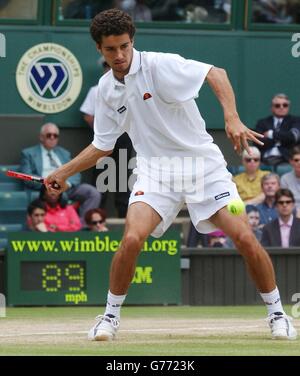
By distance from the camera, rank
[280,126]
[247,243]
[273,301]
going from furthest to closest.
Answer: [280,126] < [273,301] < [247,243]

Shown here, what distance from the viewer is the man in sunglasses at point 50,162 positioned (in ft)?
49.8

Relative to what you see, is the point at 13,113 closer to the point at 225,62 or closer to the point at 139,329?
the point at 225,62

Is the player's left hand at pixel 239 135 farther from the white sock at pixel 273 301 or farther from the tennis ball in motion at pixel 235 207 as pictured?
the white sock at pixel 273 301

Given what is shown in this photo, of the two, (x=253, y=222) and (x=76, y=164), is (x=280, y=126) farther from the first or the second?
(x=76, y=164)

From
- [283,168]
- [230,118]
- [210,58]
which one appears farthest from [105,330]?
[210,58]

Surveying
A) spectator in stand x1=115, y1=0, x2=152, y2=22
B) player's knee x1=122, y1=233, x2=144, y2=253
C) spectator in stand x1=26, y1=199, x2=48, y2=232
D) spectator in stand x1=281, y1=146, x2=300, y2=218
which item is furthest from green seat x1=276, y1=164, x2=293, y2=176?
player's knee x1=122, y1=233, x2=144, y2=253

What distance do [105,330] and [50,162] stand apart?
6.82 metres

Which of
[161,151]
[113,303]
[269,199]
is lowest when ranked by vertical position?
[113,303]

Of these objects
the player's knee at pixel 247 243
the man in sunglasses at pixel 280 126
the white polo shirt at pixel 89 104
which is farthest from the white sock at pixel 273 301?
the white polo shirt at pixel 89 104

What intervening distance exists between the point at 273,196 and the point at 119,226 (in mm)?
1931

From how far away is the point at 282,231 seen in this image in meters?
14.3

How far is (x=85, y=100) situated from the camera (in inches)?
657

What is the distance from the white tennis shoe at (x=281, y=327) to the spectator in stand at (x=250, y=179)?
6289mm

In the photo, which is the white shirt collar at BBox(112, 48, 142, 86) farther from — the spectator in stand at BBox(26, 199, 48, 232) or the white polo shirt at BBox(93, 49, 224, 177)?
the spectator in stand at BBox(26, 199, 48, 232)
